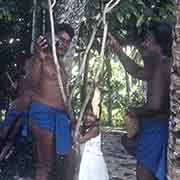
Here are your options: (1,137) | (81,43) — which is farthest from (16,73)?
(1,137)

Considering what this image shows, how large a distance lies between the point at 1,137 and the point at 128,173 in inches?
95.7

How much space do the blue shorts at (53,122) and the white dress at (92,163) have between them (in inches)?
6.7

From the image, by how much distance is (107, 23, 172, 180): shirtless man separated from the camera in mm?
3840

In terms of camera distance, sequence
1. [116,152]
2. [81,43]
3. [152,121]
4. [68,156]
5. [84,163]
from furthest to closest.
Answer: [116,152]
[81,43]
[68,156]
[84,163]
[152,121]

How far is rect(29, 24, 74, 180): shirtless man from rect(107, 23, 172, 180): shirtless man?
64 centimetres

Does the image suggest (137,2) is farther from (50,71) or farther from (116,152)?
(116,152)

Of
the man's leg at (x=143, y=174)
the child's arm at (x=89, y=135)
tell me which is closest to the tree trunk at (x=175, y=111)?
the man's leg at (x=143, y=174)

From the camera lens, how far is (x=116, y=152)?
8.26 metres

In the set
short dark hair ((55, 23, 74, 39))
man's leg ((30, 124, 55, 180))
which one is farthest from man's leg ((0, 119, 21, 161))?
short dark hair ((55, 23, 74, 39))

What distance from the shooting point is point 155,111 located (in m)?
3.86

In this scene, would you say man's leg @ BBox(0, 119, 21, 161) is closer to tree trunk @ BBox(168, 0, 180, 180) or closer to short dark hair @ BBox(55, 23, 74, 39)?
short dark hair @ BBox(55, 23, 74, 39)

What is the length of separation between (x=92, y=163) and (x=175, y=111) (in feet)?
4.53

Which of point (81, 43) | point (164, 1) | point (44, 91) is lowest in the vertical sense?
point (44, 91)

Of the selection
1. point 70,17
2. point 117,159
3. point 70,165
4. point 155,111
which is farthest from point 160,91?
point 117,159
